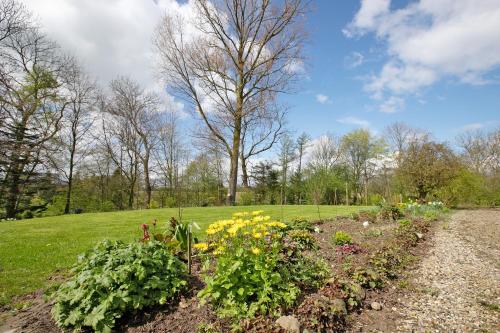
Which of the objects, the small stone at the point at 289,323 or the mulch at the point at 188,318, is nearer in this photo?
the small stone at the point at 289,323

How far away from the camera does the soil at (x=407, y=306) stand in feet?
7.79

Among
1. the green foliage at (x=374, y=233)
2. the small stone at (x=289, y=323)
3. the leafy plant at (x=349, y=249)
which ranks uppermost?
the green foliage at (x=374, y=233)

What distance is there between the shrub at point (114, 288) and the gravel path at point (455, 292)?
215cm

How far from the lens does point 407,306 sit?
2.76 metres

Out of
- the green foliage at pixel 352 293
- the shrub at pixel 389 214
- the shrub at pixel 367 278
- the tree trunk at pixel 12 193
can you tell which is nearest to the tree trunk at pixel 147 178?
the tree trunk at pixel 12 193

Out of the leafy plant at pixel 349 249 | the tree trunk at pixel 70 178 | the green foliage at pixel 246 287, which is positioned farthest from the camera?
the tree trunk at pixel 70 178

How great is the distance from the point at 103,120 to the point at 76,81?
3902 mm

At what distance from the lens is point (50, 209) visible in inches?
740

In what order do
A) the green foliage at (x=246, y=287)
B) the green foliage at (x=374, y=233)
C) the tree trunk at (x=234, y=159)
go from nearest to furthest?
the green foliage at (x=246, y=287) → the green foliage at (x=374, y=233) → the tree trunk at (x=234, y=159)

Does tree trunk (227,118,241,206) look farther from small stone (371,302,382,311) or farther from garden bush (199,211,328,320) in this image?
small stone (371,302,382,311)

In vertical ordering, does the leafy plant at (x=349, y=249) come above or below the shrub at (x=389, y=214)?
below

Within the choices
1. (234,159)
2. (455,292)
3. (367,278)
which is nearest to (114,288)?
(367,278)

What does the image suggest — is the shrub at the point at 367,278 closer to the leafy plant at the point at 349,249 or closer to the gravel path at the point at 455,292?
the gravel path at the point at 455,292

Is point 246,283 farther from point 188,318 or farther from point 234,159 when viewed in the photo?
point 234,159
